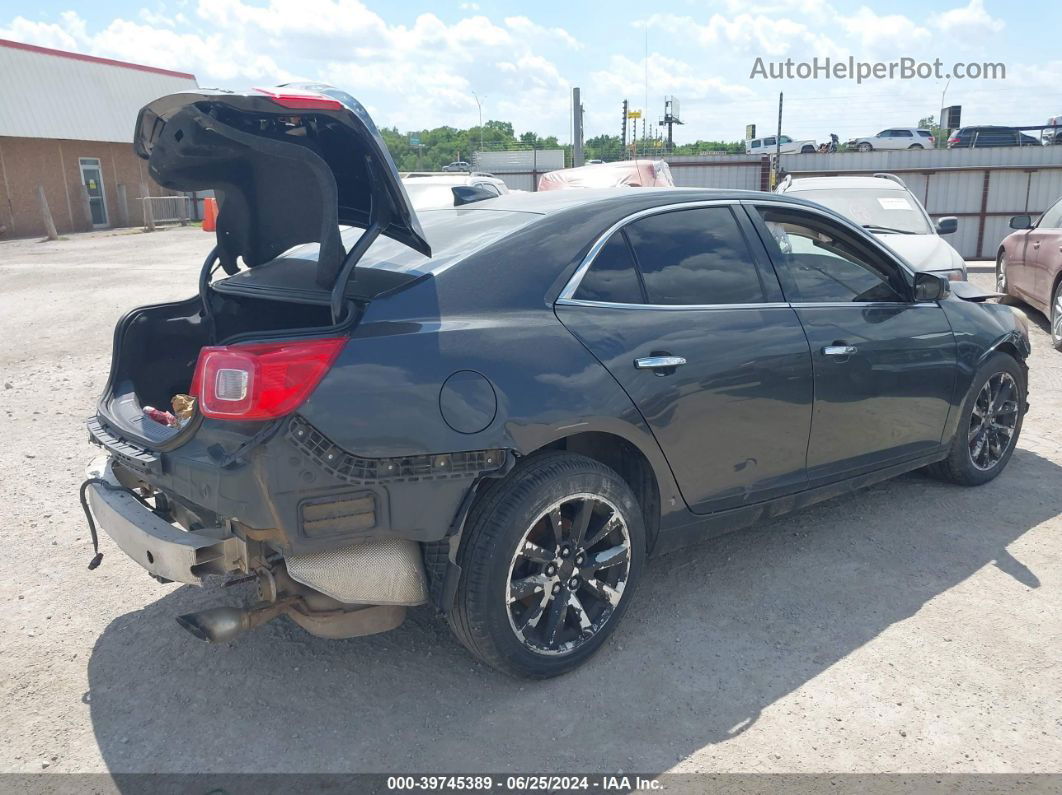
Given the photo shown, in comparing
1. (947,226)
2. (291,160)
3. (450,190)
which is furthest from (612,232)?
(450,190)

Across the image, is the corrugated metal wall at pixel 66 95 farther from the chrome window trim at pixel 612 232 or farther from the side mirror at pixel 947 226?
the chrome window trim at pixel 612 232

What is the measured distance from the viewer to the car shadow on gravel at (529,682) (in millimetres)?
2949

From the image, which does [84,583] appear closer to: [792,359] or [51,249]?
[792,359]

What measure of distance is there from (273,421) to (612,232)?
1588 mm

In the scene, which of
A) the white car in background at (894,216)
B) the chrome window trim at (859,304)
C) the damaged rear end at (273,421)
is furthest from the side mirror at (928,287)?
the white car in background at (894,216)

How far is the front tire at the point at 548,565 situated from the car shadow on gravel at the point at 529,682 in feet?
0.60

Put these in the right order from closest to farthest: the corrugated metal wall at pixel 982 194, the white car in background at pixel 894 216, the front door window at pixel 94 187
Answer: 1. the white car in background at pixel 894 216
2. the corrugated metal wall at pixel 982 194
3. the front door window at pixel 94 187

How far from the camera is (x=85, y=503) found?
356cm

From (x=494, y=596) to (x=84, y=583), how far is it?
2294 mm

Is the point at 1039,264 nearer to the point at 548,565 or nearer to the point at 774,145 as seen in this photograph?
the point at 548,565

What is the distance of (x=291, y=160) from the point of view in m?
3.08

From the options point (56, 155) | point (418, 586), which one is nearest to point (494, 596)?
point (418, 586)

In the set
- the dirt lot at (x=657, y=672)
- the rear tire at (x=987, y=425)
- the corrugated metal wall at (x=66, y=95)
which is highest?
the corrugated metal wall at (x=66, y=95)

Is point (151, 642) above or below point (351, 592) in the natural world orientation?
below
